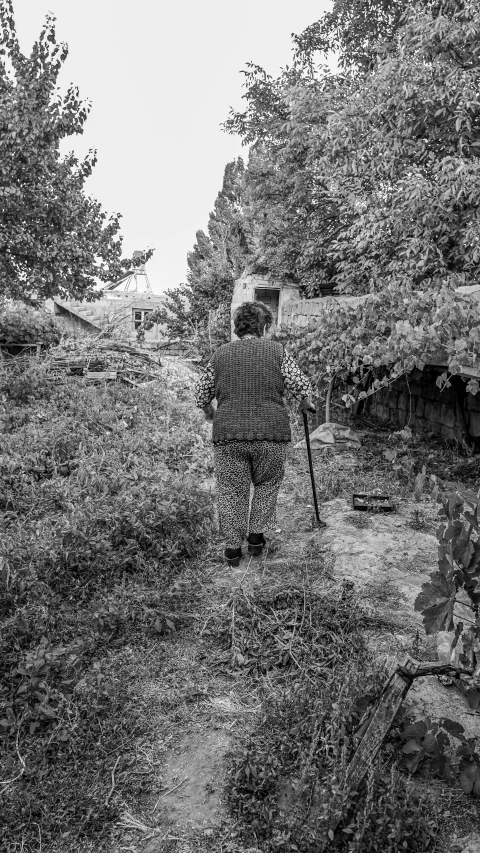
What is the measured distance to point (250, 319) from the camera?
405 centimetres

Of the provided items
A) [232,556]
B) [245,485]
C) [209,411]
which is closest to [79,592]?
[232,556]

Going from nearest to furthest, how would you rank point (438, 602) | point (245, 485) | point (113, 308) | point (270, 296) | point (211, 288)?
point (438, 602) → point (245, 485) → point (270, 296) → point (211, 288) → point (113, 308)

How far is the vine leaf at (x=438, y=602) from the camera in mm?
1802

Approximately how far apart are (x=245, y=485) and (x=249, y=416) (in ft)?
1.62

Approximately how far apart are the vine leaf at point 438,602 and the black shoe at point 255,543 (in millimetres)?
2462

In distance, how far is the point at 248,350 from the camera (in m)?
4.00

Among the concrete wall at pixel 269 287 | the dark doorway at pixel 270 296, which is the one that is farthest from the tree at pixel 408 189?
the dark doorway at pixel 270 296

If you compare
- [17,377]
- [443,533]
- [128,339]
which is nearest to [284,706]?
[443,533]

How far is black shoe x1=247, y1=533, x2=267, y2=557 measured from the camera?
4.29 m

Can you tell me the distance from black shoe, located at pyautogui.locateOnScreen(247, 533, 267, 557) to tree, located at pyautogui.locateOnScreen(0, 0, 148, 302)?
24.0 ft

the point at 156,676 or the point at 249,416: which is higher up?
the point at 249,416

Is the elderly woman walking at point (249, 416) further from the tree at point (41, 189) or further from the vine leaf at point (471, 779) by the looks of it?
the tree at point (41, 189)

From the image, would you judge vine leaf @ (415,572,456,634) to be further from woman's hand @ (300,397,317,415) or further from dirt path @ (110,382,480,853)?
woman's hand @ (300,397,317,415)

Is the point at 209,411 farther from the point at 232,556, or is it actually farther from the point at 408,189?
the point at 408,189
